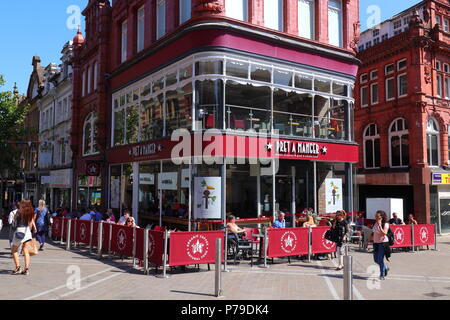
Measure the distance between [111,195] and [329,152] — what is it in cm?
1237

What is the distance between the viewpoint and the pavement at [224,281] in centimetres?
809

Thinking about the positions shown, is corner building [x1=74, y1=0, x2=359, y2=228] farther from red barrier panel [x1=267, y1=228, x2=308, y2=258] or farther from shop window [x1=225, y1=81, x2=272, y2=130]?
red barrier panel [x1=267, y1=228, x2=308, y2=258]

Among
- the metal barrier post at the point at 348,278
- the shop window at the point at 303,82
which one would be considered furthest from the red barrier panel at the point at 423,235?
the metal barrier post at the point at 348,278

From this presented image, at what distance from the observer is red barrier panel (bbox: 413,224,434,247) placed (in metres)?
15.8

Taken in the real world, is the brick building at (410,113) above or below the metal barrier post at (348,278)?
above

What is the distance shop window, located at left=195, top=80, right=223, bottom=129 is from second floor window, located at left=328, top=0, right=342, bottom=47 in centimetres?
709

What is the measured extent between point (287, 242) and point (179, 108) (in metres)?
7.36

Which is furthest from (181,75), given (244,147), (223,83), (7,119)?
(7,119)

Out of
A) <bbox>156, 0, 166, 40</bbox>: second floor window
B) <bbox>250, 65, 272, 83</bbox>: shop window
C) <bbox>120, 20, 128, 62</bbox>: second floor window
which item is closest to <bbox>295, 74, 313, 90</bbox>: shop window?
<bbox>250, 65, 272, 83</bbox>: shop window

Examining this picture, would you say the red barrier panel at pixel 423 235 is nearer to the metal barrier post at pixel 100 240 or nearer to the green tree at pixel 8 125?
the metal barrier post at pixel 100 240

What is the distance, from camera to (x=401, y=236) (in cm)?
1524

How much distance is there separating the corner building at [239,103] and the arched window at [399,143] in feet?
26.3

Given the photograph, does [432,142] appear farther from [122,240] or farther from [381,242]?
[122,240]

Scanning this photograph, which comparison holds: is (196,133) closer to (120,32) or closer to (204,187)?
(204,187)
